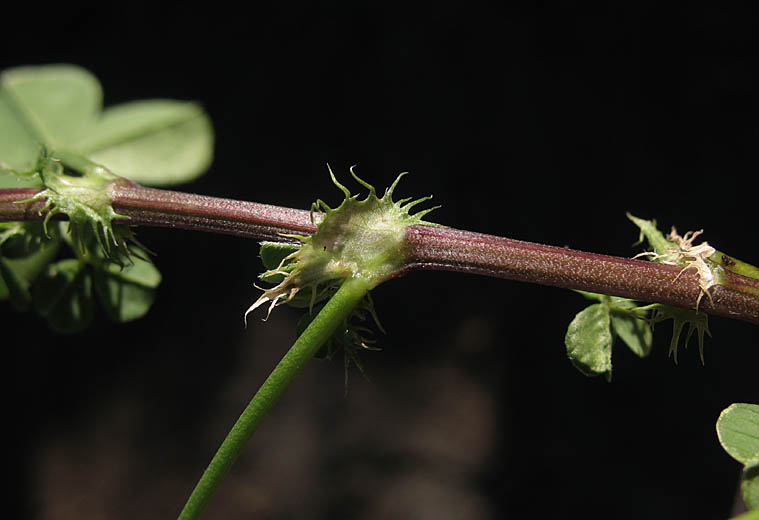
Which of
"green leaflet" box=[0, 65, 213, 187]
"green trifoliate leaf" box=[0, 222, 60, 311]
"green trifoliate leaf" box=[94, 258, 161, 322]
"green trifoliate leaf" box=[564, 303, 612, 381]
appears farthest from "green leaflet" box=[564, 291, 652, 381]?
"green leaflet" box=[0, 65, 213, 187]

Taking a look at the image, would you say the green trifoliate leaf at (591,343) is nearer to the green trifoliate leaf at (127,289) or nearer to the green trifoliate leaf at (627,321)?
the green trifoliate leaf at (627,321)

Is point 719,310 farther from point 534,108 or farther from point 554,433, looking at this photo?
point 554,433

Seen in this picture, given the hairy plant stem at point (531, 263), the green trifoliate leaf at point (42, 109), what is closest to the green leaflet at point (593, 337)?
the hairy plant stem at point (531, 263)

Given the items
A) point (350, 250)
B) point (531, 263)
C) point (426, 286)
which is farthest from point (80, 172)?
point (426, 286)

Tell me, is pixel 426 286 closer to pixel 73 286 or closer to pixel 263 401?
pixel 73 286

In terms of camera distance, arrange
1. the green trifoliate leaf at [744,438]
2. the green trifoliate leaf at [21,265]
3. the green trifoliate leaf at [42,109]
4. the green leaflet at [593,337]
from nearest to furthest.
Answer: the green trifoliate leaf at [744,438], the green leaflet at [593,337], the green trifoliate leaf at [21,265], the green trifoliate leaf at [42,109]

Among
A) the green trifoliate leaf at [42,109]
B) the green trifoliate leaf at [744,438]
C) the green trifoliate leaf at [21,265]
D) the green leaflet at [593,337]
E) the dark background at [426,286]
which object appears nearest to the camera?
the green trifoliate leaf at [744,438]

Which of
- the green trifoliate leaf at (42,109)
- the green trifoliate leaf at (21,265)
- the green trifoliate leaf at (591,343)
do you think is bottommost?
the green trifoliate leaf at (21,265)

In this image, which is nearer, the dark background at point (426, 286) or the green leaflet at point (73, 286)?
the green leaflet at point (73, 286)
